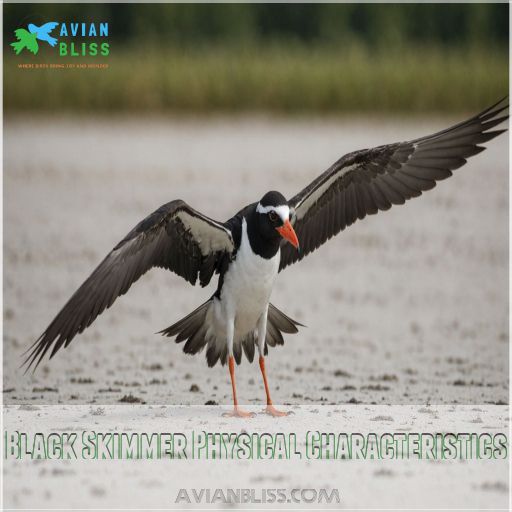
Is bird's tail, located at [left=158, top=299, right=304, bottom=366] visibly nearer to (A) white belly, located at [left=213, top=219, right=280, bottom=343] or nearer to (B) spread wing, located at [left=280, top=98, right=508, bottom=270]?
(A) white belly, located at [left=213, top=219, right=280, bottom=343]

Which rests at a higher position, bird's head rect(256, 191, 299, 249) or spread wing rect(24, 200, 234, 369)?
bird's head rect(256, 191, 299, 249)

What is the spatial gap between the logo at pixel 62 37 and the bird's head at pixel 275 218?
159 inches

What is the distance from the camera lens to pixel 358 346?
1254cm

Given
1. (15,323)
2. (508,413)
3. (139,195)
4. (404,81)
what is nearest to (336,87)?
(404,81)

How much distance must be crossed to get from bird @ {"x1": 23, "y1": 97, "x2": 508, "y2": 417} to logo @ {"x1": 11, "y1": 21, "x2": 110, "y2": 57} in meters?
3.62

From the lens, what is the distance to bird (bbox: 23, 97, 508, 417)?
28.9ft

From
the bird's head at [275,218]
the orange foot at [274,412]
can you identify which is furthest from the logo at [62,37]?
the orange foot at [274,412]

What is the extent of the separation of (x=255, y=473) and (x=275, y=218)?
2.12 meters

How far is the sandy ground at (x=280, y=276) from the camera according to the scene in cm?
1100

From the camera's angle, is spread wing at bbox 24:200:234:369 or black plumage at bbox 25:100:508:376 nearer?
spread wing at bbox 24:200:234:369

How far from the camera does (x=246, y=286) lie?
355 inches

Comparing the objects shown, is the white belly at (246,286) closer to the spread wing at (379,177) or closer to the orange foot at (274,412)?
the spread wing at (379,177)

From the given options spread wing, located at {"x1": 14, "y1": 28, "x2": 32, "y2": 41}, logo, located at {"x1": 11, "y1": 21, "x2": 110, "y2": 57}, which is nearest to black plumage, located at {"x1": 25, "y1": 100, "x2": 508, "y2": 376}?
logo, located at {"x1": 11, "y1": 21, "x2": 110, "y2": 57}

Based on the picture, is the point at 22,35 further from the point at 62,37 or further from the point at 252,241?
the point at 62,37
